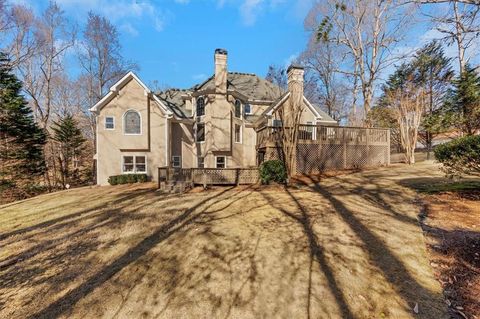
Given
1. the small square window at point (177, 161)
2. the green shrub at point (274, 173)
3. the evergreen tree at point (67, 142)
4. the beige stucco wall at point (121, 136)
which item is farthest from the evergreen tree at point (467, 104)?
the evergreen tree at point (67, 142)

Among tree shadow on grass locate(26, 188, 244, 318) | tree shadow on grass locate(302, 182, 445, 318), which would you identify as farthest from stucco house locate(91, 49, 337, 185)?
tree shadow on grass locate(302, 182, 445, 318)

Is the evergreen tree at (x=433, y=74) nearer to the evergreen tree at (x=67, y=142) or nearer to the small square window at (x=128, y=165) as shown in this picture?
the small square window at (x=128, y=165)

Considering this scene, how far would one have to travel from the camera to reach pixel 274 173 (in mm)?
11312

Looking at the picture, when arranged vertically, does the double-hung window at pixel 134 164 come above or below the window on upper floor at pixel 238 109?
below

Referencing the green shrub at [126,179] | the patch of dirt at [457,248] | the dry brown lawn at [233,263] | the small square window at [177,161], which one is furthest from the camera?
the small square window at [177,161]

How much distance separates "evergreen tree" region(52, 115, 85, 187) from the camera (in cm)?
2111

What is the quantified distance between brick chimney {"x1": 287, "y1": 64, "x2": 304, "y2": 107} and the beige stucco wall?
32.3ft

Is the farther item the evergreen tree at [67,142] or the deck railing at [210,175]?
the evergreen tree at [67,142]

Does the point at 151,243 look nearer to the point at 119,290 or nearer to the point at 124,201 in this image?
the point at 119,290

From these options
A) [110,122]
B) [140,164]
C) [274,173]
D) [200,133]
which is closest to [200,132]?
[200,133]

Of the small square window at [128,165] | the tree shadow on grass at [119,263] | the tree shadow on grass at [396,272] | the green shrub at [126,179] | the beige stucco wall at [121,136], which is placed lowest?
the tree shadow on grass at [119,263]

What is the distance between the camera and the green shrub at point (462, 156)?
5.80 m

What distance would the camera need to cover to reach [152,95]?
16797 mm

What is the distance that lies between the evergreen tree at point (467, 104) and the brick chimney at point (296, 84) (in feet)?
35.2
